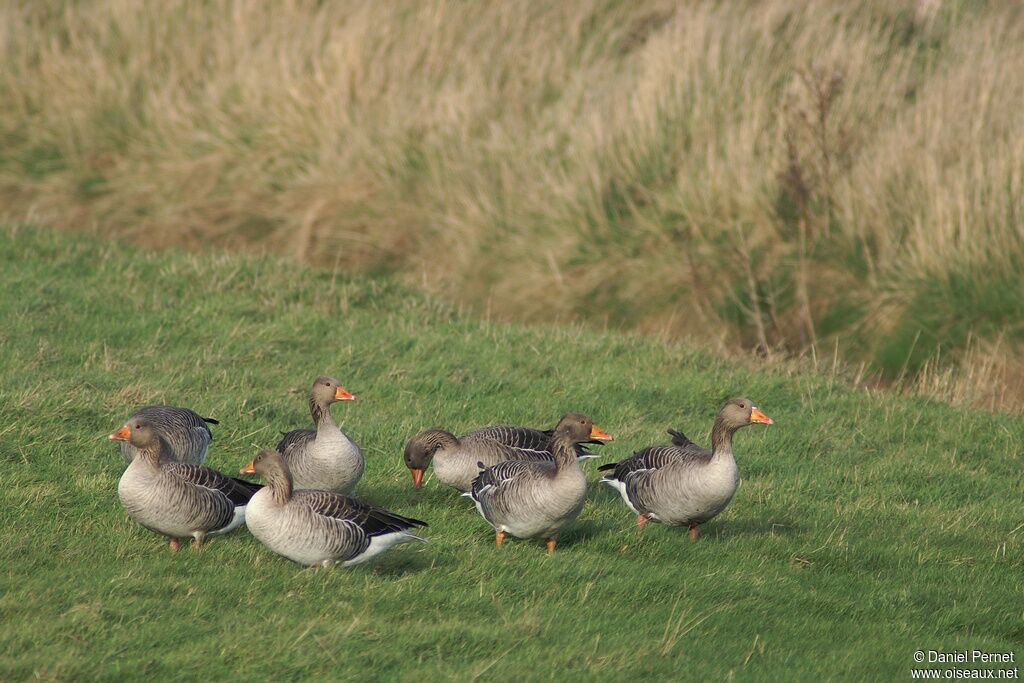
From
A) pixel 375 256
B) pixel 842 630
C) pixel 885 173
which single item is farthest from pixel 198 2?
pixel 842 630

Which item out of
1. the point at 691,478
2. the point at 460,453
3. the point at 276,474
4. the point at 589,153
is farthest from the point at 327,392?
the point at 589,153

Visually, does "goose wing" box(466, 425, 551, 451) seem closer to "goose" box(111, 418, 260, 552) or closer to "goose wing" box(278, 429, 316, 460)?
"goose wing" box(278, 429, 316, 460)

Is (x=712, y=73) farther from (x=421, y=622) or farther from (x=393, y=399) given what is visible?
(x=421, y=622)

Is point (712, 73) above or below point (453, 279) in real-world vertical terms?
above

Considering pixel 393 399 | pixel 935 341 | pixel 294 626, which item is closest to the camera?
pixel 294 626

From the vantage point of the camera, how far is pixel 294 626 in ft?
23.6

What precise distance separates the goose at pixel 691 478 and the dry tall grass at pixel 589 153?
517cm

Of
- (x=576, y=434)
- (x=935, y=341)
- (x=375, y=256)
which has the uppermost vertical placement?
(x=576, y=434)

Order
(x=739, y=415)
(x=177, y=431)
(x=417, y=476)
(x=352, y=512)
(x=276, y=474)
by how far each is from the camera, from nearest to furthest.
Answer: (x=352, y=512)
(x=276, y=474)
(x=739, y=415)
(x=177, y=431)
(x=417, y=476)

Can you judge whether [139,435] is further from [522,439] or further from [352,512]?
[522,439]

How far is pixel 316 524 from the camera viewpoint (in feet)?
25.6

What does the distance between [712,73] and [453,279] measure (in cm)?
434

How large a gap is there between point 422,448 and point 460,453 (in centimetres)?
29

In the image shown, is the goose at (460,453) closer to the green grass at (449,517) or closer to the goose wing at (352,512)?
the green grass at (449,517)
